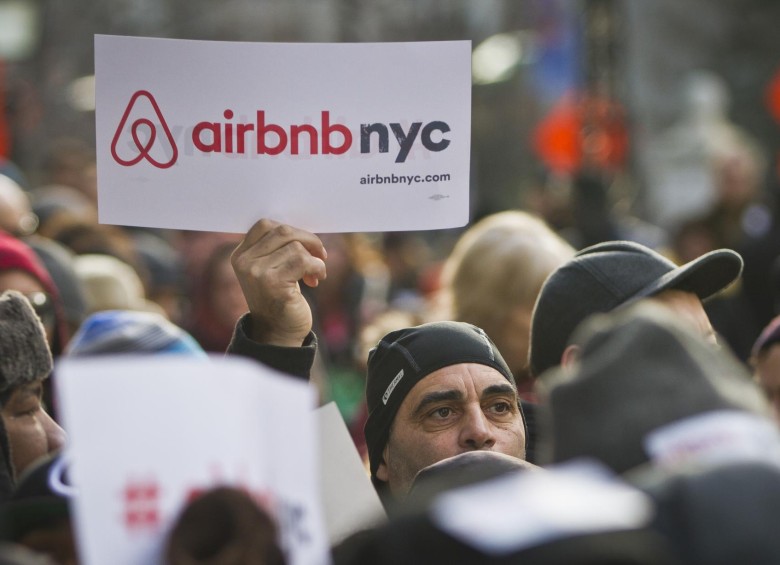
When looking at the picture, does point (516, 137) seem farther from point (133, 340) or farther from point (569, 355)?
point (133, 340)

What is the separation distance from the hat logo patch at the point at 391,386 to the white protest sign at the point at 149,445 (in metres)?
1.95

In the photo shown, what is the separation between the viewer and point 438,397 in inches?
155

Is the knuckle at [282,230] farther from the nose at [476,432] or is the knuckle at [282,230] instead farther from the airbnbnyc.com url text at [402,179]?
the nose at [476,432]

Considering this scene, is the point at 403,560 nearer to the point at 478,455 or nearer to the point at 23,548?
the point at 23,548

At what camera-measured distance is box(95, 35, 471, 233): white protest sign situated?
3.46 metres

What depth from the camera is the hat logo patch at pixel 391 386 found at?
4.03 metres

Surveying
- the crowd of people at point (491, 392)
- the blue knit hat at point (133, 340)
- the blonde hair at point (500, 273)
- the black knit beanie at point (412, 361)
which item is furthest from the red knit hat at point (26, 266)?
the blue knit hat at point (133, 340)

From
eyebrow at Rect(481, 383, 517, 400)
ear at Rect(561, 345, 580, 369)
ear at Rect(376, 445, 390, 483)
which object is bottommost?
ear at Rect(376, 445, 390, 483)

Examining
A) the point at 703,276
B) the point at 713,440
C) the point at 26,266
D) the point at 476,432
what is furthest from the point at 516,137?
the point at 713,440

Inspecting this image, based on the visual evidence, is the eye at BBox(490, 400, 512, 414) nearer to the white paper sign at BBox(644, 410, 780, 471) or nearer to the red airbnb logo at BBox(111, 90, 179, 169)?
the red airbnb logo at BBox(111, 90, 179, 169)

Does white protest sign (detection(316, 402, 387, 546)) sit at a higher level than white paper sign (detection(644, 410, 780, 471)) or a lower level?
lower

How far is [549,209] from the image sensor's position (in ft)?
46.4

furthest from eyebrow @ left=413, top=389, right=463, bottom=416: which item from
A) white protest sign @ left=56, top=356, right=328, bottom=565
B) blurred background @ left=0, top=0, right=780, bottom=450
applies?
blurred background @ left=0, top=0, right=780, bottom=450

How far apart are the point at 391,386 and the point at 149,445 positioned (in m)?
2.04
